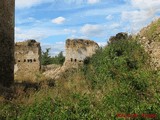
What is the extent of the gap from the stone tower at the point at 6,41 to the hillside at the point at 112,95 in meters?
2.84

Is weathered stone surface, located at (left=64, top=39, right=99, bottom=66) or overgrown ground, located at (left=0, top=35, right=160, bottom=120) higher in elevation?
weathered stone surface, located at (left=64, top=39, right=99, bottom=66)

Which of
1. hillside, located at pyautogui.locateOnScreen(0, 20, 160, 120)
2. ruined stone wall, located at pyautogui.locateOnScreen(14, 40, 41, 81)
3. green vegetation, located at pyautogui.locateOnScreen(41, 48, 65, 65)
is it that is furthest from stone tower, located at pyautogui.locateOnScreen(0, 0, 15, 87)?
green vegetation, located at pyautogui.locateOnScreen(41, 48, 65, 65)

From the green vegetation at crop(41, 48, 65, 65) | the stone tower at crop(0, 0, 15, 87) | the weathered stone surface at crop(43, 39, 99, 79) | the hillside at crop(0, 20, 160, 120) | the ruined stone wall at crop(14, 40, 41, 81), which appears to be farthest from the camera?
the green vegetation at crop(41, 48, 65, 65)

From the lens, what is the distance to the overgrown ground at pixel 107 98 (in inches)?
291

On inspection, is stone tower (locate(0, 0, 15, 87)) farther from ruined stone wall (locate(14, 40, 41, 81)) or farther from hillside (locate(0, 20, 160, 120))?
ruined stone wall (locate(14, 40, 41, 81))

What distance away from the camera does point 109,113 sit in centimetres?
738

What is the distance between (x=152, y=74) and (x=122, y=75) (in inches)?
40.5

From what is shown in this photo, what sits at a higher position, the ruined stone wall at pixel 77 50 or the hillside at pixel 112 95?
the ruined stone wall at pixel 77 50

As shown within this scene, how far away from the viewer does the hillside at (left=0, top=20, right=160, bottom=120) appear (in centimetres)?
734

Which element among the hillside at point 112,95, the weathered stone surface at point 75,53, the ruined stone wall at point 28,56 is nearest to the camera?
the hillside at point 112,95

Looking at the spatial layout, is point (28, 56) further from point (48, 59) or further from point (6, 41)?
point (48, 59)

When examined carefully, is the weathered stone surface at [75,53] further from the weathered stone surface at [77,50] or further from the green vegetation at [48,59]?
the green vegetation at [48,59]

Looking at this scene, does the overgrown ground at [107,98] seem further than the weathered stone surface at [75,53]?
No

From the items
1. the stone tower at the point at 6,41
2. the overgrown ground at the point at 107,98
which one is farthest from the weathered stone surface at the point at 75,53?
the overgrown ground at the point at 107,98
